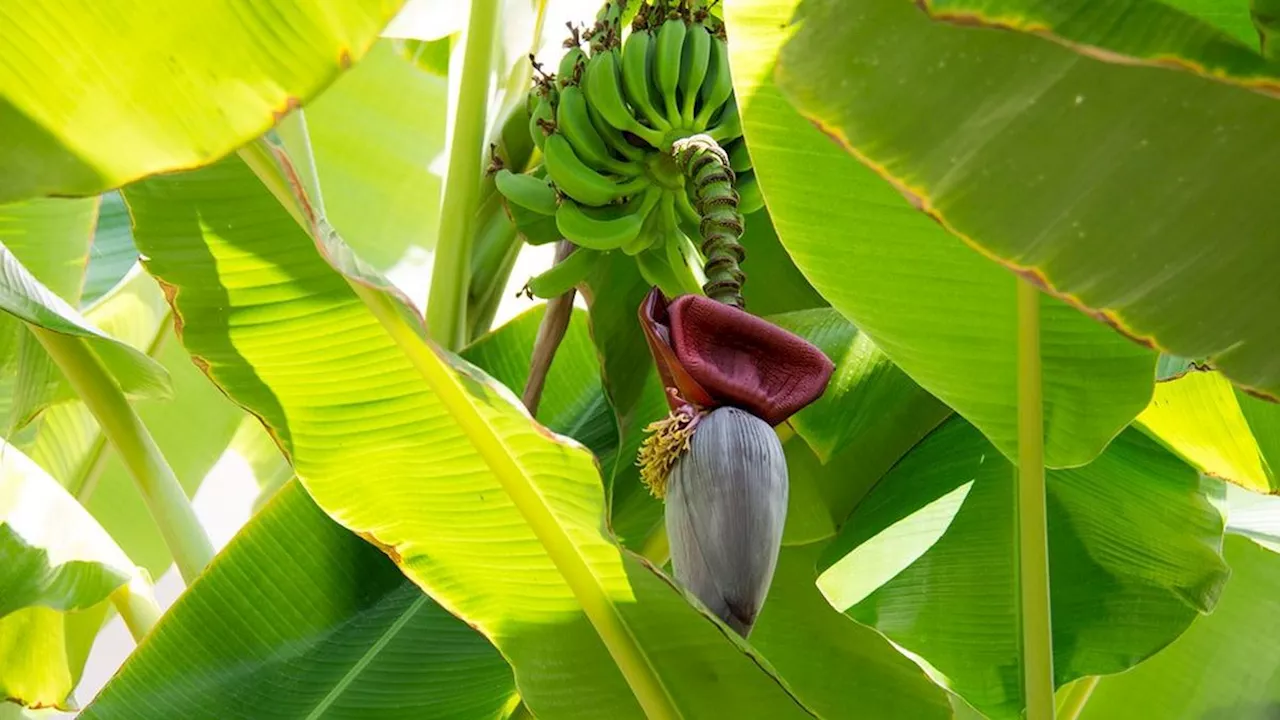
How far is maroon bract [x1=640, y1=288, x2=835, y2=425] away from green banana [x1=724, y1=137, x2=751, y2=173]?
0.35m

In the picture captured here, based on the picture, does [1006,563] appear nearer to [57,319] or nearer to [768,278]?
[768,278]

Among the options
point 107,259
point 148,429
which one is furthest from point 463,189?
point 148,429

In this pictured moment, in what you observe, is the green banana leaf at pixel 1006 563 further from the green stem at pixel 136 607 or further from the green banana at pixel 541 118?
the green stem at pixel 136 607

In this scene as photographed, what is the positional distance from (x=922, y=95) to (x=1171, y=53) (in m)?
0.10

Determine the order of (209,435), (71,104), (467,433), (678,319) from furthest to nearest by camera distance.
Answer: (209,435)
(467,433)
(678,319)
(71,104)

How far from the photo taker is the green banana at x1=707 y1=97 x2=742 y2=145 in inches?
36.1

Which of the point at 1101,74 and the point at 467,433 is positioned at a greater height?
the point at 1101,74

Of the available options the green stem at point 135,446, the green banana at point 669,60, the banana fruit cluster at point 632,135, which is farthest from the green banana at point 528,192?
the green stem at point 135,446

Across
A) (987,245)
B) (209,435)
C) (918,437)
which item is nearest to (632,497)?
(918,437)

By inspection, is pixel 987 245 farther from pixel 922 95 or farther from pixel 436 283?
pixel 436 283

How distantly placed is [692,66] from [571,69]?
10 cm

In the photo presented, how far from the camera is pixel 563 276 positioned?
3.02 ft

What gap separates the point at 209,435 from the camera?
135 centimetres

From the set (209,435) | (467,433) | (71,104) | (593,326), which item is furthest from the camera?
(209,435)
